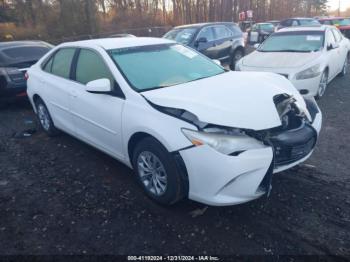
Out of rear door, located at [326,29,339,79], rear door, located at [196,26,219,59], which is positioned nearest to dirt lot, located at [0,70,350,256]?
rear door, located at [326,29,339,79]

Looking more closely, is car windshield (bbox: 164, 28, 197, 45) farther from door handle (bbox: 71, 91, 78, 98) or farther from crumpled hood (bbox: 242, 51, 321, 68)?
door handle (bbox: 71, 91, 78, 98)

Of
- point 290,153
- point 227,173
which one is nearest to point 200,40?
point 290,153

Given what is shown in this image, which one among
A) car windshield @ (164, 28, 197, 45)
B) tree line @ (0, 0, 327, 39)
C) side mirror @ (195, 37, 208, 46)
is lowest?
side mirror @ (195, 37, 208, 46)

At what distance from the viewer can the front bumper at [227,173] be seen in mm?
A: 2545

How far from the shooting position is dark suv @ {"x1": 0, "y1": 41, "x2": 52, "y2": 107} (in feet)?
21.6

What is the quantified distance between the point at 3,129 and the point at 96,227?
4078 mm

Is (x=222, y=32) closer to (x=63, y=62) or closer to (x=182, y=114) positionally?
(x=63, y=62)

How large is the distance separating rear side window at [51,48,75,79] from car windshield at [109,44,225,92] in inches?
37.1

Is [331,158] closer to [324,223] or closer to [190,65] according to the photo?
[324,223]

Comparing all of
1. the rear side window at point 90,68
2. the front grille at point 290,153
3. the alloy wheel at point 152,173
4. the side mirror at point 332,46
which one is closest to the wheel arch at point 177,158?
the alloy wheel at point 152,173

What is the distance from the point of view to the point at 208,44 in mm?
9688

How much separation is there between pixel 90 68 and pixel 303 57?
472cm

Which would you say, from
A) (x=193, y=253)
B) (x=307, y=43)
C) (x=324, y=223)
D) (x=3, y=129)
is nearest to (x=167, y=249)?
(x=193, y=253)

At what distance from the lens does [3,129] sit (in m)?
5.94
